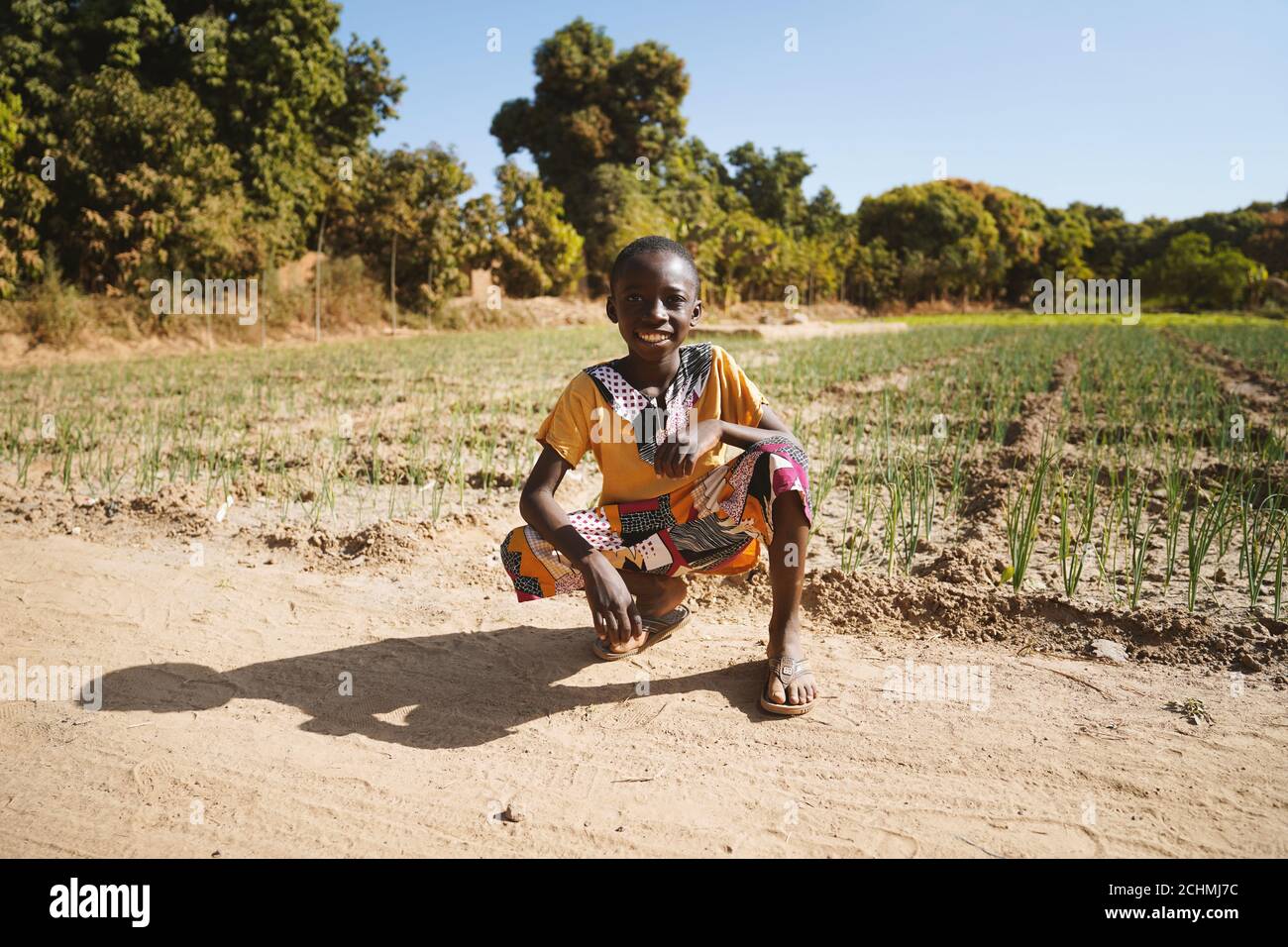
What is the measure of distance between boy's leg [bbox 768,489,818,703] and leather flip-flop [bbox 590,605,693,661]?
46 centimetres

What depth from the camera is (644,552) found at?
2.33 meters

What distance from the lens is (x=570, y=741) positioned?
2.03m

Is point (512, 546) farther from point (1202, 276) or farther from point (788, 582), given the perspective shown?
point (1202, 276)

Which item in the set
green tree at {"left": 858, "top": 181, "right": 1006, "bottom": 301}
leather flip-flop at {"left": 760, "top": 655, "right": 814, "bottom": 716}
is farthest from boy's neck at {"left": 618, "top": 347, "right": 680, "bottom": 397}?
green tree at {"left": 858, "top": 181, "right": 1006, "bottom": 301}

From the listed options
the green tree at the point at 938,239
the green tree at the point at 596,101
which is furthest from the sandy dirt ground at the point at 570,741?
the green tree at the point at 938,239

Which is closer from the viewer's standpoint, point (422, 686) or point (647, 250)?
point (647, 250)

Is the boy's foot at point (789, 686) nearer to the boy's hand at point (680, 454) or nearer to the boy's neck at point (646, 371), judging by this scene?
the boy's hand at point (680, 454)

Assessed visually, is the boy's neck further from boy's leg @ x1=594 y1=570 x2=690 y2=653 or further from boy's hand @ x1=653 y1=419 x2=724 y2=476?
boy's leg @ x1=594 y1=570 x2=690 y2=653

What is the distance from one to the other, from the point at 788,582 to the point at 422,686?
3.48 ft

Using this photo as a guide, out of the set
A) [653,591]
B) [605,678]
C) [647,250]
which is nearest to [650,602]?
[653,591]

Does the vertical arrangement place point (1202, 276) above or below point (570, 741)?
above

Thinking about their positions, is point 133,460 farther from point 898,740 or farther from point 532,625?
point 898,740

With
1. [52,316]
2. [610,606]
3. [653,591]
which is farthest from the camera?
[52,316]

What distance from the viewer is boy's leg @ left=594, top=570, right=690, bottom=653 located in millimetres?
2521
